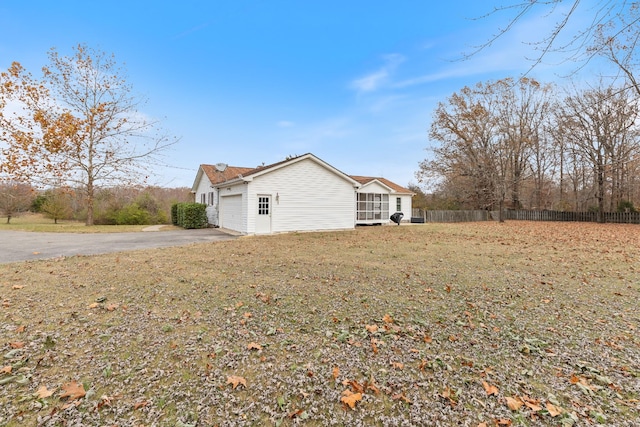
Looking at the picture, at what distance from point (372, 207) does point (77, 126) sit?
21.4m

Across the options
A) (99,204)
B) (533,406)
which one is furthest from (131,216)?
(533,406)

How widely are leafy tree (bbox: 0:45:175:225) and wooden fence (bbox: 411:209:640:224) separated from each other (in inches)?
899

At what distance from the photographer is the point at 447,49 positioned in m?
3.56

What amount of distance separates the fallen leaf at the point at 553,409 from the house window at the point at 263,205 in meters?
13.0

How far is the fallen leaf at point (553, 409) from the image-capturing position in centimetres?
210

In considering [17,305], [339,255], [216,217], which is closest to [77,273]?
[17,305]

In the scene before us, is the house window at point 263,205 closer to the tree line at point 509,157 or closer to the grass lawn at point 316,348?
the grass lawn at point 316,348

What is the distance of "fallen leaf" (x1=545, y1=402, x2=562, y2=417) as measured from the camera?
6.90ft

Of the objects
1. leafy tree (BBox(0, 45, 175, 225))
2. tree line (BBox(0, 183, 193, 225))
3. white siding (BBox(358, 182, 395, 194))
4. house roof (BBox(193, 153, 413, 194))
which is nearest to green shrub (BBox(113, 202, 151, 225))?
tree line (BBox(0, 183, 193, 225))

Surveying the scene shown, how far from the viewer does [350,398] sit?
7.43 ft

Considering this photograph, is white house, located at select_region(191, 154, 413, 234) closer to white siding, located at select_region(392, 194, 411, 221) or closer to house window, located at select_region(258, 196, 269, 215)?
house window, located at select_region(258, 196, 269, 215)

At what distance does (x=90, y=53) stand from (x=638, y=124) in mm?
36728

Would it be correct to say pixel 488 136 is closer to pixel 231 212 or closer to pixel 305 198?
pixel 305 198

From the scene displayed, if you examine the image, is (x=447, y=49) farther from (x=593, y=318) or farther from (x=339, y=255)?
(x=339, y=255)
